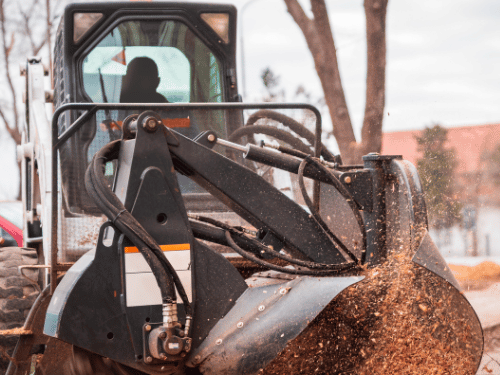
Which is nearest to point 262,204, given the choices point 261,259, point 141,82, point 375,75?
point 261,259

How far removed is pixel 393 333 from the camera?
8.84 ft

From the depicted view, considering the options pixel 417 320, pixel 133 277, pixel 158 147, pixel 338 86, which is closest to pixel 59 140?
pixel 158 147

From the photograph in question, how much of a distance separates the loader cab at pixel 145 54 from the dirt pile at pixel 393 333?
8.08 feet

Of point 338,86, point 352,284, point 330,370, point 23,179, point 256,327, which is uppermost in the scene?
point 338,86

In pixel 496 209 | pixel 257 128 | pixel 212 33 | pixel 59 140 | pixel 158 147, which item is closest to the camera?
pixel 158 147

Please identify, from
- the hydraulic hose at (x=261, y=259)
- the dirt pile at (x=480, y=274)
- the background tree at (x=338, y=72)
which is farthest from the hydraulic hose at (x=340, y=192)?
the dirt pile at (x=480, y=274)

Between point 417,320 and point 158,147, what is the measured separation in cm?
138

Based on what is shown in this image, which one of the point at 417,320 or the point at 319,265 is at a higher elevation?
the point at 319,265

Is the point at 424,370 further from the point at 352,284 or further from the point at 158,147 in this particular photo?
the point at 158,147

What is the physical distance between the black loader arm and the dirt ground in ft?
9.01

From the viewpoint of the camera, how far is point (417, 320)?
2.67 m

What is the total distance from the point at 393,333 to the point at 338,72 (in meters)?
5.84

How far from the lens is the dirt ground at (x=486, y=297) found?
5894 millimetres

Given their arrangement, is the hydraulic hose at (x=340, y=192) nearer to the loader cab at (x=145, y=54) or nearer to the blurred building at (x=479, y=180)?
the loader cab at (x=145, y=54)
